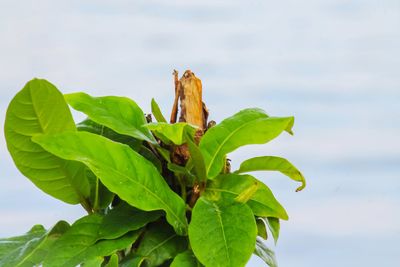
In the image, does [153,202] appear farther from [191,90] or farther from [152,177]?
[191,90]

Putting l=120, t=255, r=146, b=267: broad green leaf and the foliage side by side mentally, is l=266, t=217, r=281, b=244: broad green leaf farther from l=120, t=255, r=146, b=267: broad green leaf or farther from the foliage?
l=120, t=255, r=146, b=267: broad green leaf

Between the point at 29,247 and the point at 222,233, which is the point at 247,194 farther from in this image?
the point at 29,247

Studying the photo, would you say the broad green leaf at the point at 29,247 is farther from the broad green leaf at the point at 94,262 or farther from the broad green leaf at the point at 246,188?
the broad green leaf at the point at 246,188

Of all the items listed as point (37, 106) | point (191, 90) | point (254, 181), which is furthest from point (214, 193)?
point (37, 106)

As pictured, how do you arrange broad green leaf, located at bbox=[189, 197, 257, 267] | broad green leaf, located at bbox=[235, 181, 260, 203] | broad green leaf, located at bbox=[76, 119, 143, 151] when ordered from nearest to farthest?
broad green leaf, located at bbox=[189, 197, 257, 267] < broad green leaf, located at bbox=[235, 181, 260, 203] < broad green leaf, located at bbox=[76, 119, 143, 151]

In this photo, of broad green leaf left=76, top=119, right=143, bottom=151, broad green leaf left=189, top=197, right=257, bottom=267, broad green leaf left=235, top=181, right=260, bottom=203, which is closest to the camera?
broad green leaf left=189, top=197, right=257, bottom=267

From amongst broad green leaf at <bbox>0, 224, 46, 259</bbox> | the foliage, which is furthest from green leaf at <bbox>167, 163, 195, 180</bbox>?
broad green leaf at <bbox>0, 224, 46, 259</bbox>
